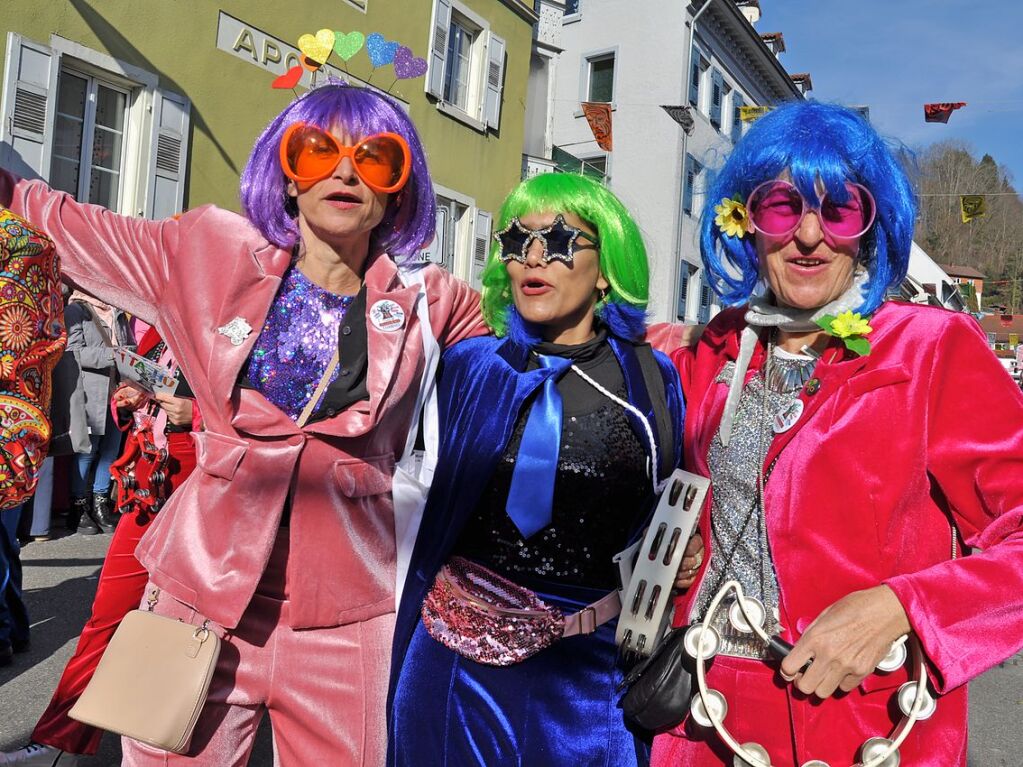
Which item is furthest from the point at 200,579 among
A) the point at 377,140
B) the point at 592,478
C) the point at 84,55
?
the point at 84,55

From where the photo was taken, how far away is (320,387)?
2.05 meters

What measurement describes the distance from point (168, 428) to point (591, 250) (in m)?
1.91

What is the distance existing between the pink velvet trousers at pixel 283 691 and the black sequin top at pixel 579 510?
403 millimetres

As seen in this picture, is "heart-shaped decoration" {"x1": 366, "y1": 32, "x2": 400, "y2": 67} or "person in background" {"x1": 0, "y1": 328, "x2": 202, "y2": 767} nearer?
"heart-shaped decoration" {"x1": 366, "y1": 32, "x2": 400, "y2": 67}

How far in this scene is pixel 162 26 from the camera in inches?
317

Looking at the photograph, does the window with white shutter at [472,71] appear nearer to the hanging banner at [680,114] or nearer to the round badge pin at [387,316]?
the hanging banner at [680,114]

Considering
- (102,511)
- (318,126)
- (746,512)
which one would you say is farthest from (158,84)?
(746,512)

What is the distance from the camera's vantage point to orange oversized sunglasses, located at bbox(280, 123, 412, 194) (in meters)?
2.12

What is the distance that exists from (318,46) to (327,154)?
22.5 inches

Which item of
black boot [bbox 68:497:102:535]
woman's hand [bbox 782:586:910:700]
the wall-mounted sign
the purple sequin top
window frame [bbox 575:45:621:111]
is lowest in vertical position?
black boot [bbox 68:497:102:535]

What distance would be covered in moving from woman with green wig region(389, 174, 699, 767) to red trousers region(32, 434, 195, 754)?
131cm

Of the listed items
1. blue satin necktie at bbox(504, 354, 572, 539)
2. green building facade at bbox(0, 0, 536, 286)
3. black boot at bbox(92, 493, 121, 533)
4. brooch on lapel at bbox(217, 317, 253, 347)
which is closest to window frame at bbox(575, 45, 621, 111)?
green building facade at bbox(0, 0, 536, 286)

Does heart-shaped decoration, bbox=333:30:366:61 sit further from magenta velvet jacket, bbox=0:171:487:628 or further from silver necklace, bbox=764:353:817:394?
silver necklace, bbox=764:353:817:394

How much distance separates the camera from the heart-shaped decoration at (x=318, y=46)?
2479 millimetres
